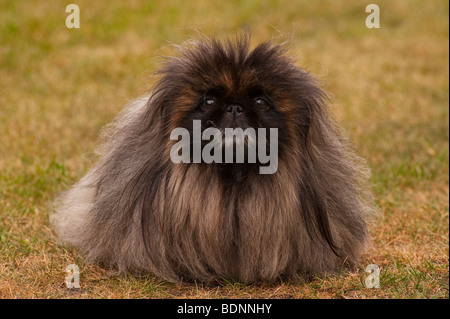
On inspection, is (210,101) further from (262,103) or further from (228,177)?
(228,177)

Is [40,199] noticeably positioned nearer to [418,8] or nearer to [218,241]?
[218,241]

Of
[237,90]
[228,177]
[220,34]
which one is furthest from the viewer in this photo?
[220,34]

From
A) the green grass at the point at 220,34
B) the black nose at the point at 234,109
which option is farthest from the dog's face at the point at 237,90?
the green grass at the point at 220,34

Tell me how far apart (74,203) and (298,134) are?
186 centimetres

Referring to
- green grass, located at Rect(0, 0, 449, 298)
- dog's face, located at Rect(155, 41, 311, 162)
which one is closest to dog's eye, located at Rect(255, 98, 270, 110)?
dog's face, located at Rect(155, 41, 311, 162)

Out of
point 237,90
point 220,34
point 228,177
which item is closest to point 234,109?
point 237,90

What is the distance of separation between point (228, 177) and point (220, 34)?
2387 mm

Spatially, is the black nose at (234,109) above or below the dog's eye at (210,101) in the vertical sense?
below

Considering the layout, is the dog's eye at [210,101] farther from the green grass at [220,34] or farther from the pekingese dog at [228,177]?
the green grass at [220,34]

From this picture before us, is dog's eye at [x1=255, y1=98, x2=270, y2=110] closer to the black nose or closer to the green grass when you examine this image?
the black nose

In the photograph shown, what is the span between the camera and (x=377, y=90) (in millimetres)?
9508

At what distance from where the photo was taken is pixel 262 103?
3.78m

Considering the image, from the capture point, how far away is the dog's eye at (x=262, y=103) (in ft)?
12.4

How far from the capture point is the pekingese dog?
3.74 meters
